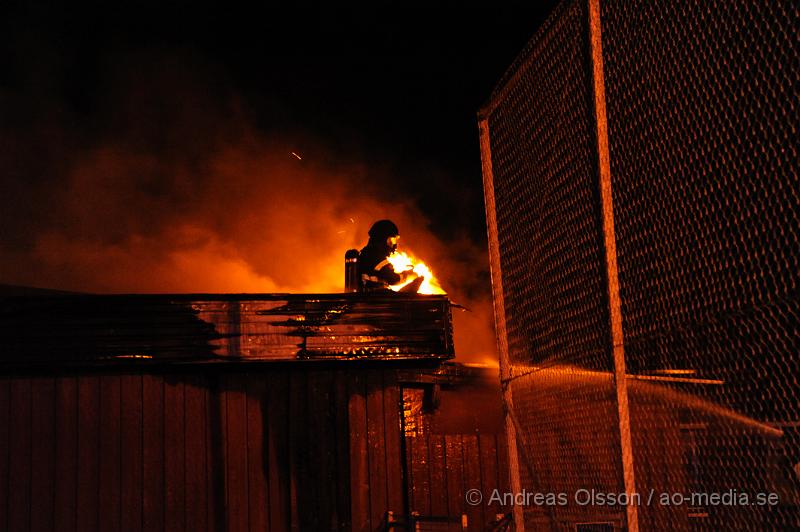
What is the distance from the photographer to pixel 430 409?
8672 mm

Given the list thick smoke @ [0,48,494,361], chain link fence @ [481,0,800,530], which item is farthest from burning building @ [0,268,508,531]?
thick smoke @ [0,48,494,361]

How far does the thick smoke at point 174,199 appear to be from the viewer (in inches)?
525

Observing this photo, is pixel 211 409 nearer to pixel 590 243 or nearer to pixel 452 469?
pixel 452 469

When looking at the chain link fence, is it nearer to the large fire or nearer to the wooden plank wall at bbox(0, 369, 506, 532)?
the wooden plank wall at bbox(0, 369, 506, 532)

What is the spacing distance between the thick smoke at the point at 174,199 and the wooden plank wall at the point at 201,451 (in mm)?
6212

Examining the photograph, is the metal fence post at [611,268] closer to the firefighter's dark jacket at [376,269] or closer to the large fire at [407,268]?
the large fire at [407,268]

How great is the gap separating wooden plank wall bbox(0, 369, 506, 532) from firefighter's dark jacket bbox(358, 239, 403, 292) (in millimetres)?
1159

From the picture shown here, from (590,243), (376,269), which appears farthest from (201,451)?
(590,243)

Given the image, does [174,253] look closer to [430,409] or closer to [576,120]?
[430,409]

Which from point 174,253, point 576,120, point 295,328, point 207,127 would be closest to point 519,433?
point 576,120

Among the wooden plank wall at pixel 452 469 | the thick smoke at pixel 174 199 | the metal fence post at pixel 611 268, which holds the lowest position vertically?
the wooden plank wall at pixel 452 469

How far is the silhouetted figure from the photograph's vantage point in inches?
324

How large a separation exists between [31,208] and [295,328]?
8309 millimetres

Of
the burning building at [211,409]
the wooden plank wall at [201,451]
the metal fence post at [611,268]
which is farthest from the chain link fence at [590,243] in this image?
the wooden plank wall at [201,451]
